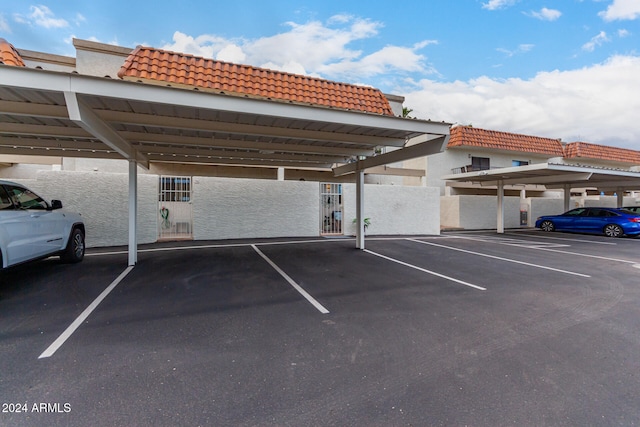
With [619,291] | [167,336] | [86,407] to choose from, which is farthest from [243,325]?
[619,291]

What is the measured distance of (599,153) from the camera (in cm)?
2364

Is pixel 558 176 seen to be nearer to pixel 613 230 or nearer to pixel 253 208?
pixel 613 230

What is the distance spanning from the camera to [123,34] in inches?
486

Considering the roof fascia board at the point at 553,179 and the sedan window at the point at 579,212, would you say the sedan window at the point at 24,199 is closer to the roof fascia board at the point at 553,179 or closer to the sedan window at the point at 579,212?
the roof fascia board at the point at 553,179

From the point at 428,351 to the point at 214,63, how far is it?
938 cm

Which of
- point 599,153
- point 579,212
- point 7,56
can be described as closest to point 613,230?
point 579,212

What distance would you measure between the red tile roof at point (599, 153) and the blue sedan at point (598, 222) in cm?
1012

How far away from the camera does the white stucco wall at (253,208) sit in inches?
451

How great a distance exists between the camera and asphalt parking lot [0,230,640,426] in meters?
2.26

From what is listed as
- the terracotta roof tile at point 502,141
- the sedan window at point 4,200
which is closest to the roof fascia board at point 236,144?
the sedan window at point 4,200

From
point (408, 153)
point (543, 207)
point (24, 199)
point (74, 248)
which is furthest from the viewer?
point (543, 207)

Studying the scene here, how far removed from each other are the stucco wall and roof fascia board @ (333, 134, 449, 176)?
7.38m

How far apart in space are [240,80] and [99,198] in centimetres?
602

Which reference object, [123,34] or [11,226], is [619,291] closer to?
[11,226]
